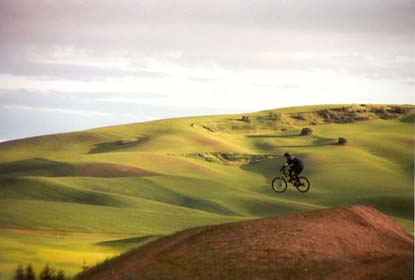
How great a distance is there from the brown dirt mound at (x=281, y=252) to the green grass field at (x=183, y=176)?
32.7 ft

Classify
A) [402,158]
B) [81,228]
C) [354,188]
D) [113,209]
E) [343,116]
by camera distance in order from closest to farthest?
[81,228] → [113,209] → [354,188] → [402,158] → [343,116]

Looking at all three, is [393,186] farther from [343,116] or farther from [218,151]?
[343,116]

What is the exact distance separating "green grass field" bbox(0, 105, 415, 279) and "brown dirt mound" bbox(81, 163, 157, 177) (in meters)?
0.15

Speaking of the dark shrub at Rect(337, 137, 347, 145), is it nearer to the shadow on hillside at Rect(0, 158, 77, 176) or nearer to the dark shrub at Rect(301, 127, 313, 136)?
the dark shrub at Rect(301, 127, 313, 136)

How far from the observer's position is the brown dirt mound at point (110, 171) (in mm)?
93750

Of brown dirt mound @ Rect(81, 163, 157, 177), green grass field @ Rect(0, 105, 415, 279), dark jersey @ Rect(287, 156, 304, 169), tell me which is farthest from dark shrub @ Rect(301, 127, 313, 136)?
dark jersey @ Rect(287, 156, 304, 169)

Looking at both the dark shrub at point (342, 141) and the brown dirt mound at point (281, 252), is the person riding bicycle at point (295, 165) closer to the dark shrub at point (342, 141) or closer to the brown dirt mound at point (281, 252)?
the brown dirt mound at point (281, 252)

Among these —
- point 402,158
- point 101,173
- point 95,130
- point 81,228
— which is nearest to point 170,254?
point 81,228

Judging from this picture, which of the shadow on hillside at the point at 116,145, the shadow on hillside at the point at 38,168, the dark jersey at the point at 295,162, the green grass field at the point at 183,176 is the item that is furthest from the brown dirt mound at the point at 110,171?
the dark jersey at the point at 295,162

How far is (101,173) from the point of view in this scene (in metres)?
94.2

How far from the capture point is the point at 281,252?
848 inches

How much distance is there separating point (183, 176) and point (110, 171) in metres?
9.35

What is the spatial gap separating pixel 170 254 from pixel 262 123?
129 metres

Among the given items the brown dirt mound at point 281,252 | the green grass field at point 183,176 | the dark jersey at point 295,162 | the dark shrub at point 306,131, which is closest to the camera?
the brown dirt mound at point 281,252
